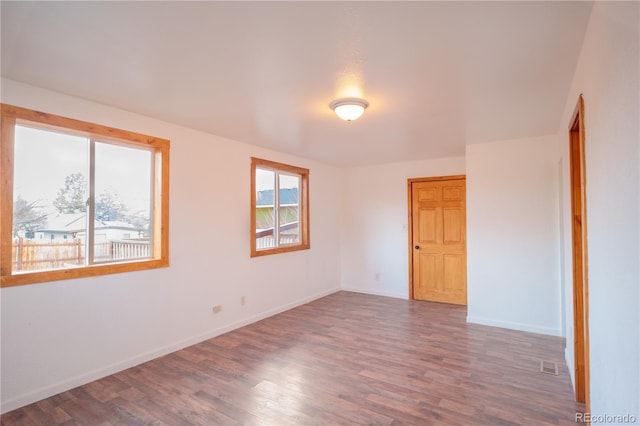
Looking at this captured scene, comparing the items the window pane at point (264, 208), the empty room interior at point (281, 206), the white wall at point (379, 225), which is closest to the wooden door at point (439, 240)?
the white wall at point (379, 225)

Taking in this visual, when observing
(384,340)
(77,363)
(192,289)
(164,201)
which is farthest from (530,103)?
(77,363)

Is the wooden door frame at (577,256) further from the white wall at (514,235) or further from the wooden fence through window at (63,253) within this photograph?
the wooden fence through window at (63,253)

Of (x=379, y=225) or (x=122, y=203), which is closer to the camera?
(x=122, y=203)

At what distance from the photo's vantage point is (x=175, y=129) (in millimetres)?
3482

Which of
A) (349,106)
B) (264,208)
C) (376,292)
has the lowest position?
(376,292)

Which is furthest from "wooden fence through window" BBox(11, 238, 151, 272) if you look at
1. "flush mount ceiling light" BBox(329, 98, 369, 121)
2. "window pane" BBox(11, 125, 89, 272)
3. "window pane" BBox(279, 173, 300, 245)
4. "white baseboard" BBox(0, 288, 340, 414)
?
"flush mount ceiling light" BBox(329, 98, 369, 121)

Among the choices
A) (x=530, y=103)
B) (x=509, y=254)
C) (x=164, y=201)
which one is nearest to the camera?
(x=530, y=103)

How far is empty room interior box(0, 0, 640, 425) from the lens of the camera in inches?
63.0

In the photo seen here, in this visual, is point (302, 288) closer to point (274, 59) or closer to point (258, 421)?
point (258, 421)

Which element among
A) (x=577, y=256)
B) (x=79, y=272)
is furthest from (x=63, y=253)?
(x=577, y=256)

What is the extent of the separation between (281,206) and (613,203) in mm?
4303

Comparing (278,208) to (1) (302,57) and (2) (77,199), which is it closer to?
(2) (77,199)

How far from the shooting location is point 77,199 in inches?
110

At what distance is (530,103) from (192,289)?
389 centimetres
